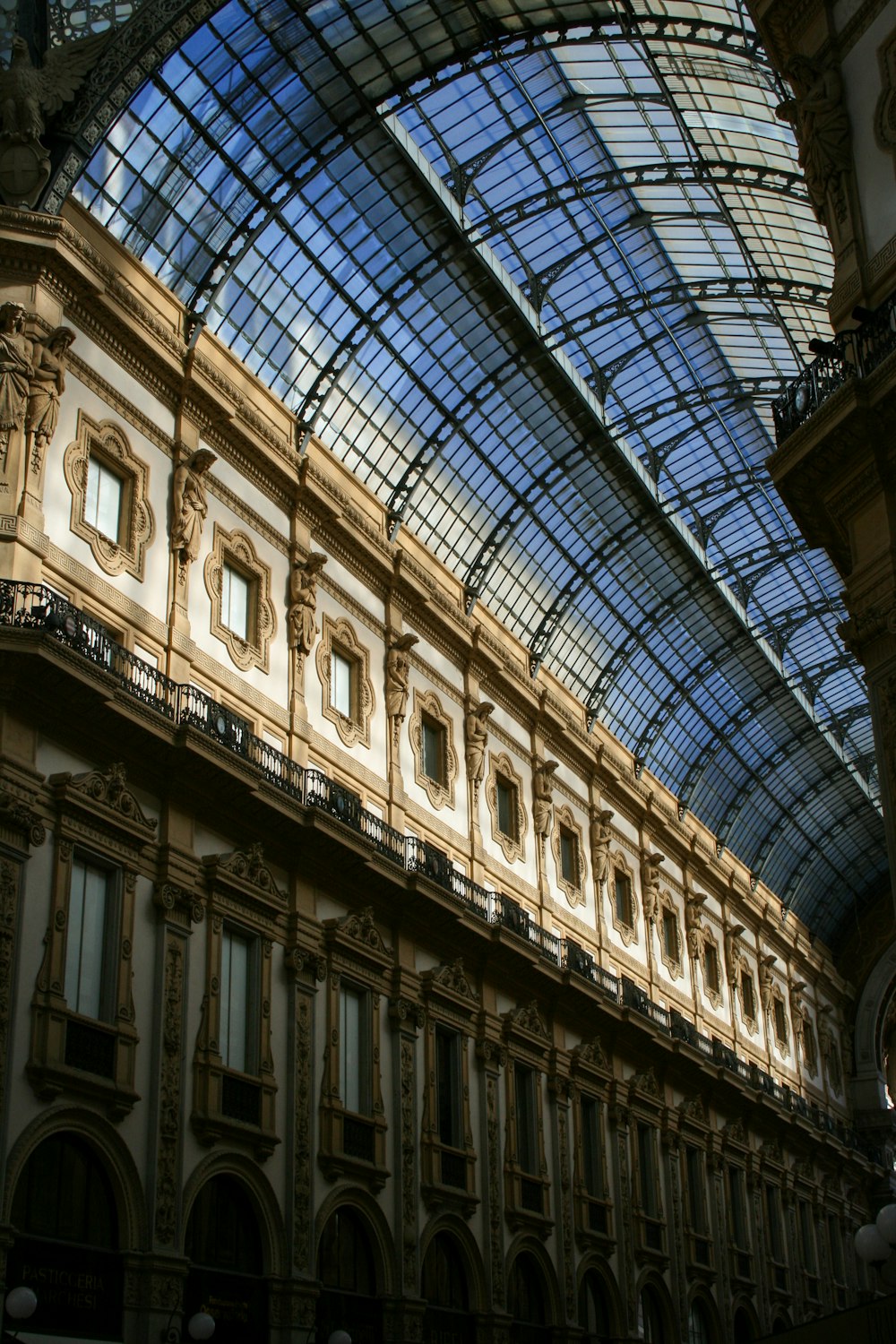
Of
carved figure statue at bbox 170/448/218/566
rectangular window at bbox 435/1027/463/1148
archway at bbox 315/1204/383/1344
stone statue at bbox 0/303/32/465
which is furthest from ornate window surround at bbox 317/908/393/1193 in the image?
stone statue at bbox 0/303/32/465

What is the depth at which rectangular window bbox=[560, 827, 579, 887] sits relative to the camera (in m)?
47.0

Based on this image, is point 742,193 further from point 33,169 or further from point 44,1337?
point 44,1337

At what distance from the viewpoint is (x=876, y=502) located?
2108cm

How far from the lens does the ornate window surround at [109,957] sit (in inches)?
939

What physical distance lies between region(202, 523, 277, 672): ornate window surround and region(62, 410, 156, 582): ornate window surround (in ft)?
6.75

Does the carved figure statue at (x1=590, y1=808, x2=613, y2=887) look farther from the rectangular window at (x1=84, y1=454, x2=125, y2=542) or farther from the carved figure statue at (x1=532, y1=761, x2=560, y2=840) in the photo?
the rectangular window at (x1=84, y1=454, x2=125, y2=542)

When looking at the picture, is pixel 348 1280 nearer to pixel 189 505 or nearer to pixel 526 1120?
pixel 526 1120

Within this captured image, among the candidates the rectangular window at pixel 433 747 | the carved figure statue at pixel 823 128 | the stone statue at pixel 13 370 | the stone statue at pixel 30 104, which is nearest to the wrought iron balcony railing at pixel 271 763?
the rectangular window at pixel 433 747

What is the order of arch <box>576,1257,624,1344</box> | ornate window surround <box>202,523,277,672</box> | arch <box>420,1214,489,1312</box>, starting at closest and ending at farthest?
1. ornate window surround <box>202,523,277,672</box>
2. arch <box>420,1214,489,1312</box>
3. arch <box>576,1257,624,1344</box>

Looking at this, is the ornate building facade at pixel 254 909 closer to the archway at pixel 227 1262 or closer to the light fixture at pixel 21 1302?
the archway at pixel 227 1262

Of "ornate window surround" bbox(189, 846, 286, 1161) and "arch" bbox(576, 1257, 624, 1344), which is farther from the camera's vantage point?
"arch" bbox(576, 1257, 624, 1344)

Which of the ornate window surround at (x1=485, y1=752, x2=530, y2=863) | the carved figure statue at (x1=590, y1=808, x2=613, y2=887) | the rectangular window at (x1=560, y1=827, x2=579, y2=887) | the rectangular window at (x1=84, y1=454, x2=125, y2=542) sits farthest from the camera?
the carved figure statue at (x1=590, y1=808, x2=613, y2=887)

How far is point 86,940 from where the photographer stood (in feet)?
84.0

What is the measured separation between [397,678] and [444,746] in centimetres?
304
